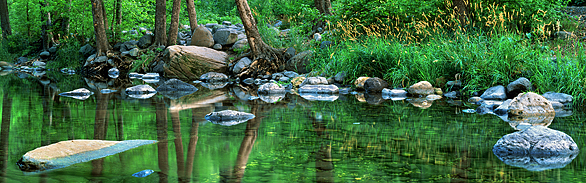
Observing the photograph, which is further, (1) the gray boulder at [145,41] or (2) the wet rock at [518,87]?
(1) the gray boulder at [145,41]

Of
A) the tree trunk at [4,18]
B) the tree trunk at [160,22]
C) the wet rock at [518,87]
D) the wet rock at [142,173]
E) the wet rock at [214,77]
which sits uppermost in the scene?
the tree trunk at [4,18]

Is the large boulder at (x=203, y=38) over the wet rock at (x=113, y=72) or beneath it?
over

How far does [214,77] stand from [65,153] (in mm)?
9805

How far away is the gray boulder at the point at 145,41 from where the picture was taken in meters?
17.0

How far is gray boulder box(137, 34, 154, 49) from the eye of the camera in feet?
55.8

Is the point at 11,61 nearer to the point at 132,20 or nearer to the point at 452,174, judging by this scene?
the point at 132,20

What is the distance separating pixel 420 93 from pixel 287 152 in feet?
17.1

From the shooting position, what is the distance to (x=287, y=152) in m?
3.64

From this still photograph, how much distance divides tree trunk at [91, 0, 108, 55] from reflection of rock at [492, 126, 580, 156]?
14.4 meters

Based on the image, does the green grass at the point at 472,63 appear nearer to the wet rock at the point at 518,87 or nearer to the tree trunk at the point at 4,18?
the wet rock at the point at 518,87

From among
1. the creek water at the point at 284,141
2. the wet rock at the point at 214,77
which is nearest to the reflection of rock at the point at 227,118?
the creek water at the point at 284,141

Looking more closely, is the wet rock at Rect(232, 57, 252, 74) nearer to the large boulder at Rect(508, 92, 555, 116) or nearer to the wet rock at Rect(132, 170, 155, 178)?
the large boulder at Rect(508, 92, 555, 116)

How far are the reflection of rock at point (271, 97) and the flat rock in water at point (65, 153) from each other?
4092 millimetres

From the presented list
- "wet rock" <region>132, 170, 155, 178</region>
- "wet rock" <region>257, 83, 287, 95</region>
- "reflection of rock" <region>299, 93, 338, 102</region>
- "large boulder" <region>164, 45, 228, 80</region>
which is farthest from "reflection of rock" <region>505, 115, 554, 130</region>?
"large boulder" <region>164, 45, 228, 80</region>
